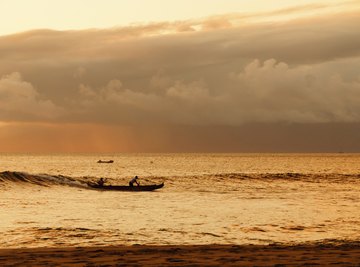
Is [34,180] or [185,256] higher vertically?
[185,256]

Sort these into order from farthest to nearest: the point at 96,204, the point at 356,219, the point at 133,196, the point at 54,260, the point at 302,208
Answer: the point at 133,196 → the point at 96,204 → the point at 302,208 → the point at 356,219 → the point at 54,260

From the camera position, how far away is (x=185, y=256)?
15766mm

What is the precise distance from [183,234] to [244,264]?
35.5ft

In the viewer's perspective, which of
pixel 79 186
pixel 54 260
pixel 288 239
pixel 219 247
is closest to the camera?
pixel 54 260

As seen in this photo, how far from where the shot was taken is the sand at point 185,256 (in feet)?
46.8

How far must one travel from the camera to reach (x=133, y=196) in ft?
167

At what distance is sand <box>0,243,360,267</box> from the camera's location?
46.8 feet

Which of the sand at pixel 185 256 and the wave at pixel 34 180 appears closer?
the sand at pixel 185 256

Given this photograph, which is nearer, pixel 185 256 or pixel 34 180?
pixel 185 256

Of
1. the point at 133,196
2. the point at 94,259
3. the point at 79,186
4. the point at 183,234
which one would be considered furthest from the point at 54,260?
the point at 79,186

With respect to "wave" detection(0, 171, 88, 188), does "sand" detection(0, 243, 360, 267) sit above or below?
above

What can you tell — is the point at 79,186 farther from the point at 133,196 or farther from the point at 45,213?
the point at 45,213

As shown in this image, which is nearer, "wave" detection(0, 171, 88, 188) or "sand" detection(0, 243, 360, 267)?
"sand" detection(0, 243, 360, 267)

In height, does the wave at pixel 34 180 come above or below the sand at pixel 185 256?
below
